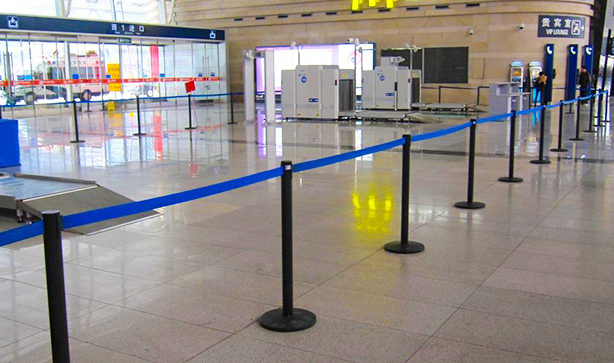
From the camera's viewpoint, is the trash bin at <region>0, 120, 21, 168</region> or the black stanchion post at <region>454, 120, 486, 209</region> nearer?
the black stanchion post at <region>454, 120, 486, 209</region>

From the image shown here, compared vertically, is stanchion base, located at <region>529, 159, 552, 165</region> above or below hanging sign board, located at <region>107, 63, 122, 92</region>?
below

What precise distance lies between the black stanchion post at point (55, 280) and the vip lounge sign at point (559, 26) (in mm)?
30645

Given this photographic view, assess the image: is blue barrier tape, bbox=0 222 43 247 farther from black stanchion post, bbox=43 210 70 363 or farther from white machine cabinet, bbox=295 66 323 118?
white machine cabinet, bbox=295 66 323 118

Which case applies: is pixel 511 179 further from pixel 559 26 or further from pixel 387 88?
pixel 559 26

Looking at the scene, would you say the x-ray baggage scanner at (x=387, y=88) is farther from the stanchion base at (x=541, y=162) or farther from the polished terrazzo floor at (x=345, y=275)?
the polished terrazzo floor at (x=345, y=275)

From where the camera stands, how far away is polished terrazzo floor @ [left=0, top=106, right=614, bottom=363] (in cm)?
412

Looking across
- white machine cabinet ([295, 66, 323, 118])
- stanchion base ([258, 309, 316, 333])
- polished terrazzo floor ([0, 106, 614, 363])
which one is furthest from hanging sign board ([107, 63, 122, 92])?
stanchion base ([258, 309, 316, 333])

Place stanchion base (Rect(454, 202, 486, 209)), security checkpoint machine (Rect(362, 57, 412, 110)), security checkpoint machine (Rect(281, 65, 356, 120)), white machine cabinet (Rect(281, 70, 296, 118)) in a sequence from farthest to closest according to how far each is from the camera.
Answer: security checkpoint machine (Rect(362, 57, 412, 110))
white machine cabinet (Rect(281, 70, 296, 118))
security checkpoint machine (Rect(281, 65, 356, 120))
stanchion base (Rect(454, 202, 486, 209))

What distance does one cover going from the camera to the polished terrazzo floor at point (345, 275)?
13.5 ft

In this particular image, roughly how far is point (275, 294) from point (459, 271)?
1697 millimetres

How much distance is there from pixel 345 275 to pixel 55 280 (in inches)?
117

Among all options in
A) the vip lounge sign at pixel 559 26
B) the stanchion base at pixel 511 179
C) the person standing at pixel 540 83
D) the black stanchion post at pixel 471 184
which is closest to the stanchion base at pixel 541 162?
the stanchion base at pixel 511 179

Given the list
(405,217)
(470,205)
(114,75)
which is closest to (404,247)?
(405,217)

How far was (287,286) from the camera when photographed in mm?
4461
